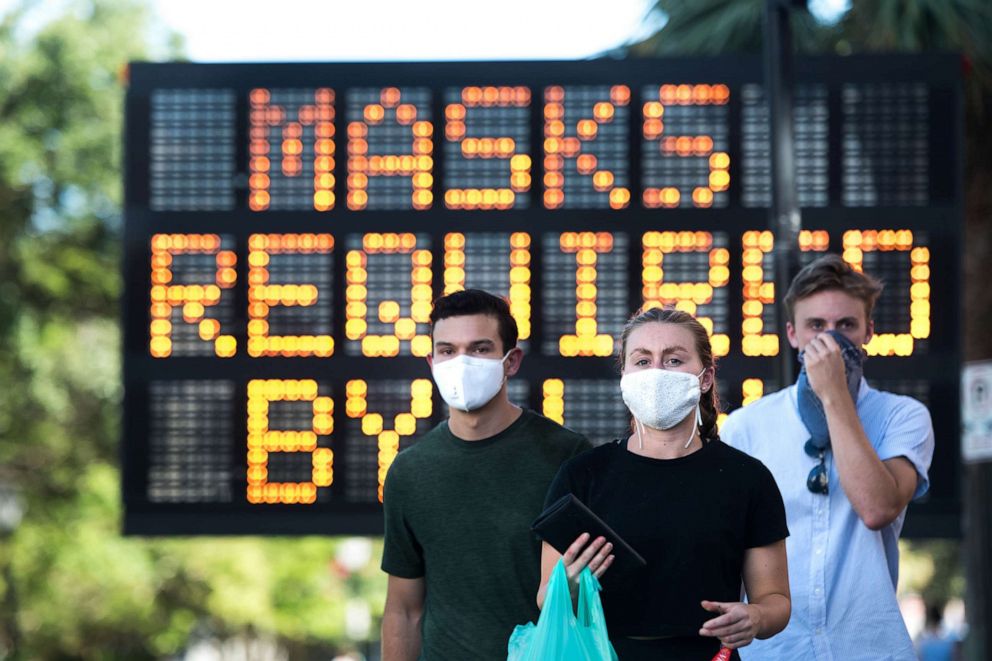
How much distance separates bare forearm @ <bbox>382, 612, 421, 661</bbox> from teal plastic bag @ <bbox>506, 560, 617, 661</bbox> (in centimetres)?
100

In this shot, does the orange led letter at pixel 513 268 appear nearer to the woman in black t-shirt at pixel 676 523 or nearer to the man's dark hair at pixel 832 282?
the man's dark hair at pixel 832 282

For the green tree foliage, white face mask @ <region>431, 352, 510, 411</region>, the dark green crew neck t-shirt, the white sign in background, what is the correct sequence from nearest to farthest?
1. the dark green crew neck t-shirt
2. white face mask @ <region>431, 352, 510, 411</region>
3. the white sign in background
4. the green tree foliage

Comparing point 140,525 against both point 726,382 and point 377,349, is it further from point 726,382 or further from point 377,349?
point 726,382

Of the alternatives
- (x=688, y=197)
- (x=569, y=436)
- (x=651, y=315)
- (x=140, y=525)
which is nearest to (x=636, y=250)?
(x=688, y=197)

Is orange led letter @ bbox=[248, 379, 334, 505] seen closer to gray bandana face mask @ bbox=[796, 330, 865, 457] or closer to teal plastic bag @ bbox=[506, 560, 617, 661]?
gray bandana face mask @ bbox=[796, 330, 865, 457]

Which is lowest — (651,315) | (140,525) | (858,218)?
(140,525)

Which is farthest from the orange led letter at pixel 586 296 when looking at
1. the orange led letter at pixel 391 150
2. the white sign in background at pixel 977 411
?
the white sign in background at pixel 977 411

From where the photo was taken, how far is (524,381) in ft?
30.0

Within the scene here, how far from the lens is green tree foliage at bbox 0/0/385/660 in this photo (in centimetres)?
2261

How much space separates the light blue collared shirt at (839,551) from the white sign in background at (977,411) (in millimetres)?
4811

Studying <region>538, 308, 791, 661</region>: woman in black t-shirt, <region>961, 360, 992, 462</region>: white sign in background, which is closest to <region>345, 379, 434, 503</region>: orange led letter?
<region>961, 360, 992, 462</region>: white sign in background

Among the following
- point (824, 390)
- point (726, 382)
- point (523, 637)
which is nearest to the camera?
point (523, 637)

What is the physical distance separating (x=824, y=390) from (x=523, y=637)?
1079 millimetres

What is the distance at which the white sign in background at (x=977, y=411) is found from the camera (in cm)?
953
